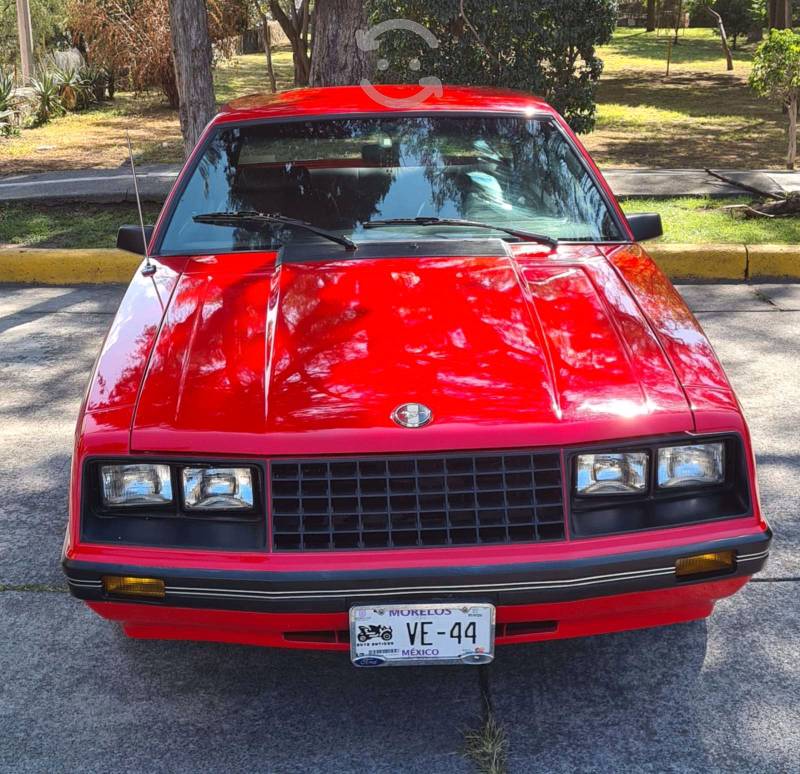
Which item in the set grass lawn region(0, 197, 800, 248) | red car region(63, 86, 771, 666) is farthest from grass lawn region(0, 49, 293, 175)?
red car region(63, 86, 771, 666)

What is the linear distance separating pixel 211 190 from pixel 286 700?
1.92 meters

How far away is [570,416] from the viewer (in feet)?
8.25

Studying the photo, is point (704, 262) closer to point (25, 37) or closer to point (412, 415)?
point (412, 415)

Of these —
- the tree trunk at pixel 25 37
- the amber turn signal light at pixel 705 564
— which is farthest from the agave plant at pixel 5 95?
the amber turn signal light at pixel 705 564

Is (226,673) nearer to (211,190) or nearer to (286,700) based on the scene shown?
(286,700)

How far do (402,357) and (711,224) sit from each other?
591 centimetres

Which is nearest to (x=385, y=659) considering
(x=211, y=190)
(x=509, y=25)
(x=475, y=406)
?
(x=475, y=406)

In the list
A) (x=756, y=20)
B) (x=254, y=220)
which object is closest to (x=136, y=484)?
(x=254, y=220)

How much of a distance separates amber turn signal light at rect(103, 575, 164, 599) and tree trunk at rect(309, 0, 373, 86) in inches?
295

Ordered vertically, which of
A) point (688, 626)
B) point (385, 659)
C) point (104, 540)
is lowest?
point (688, 626)

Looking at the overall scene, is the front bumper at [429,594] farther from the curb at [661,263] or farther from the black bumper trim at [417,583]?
the curb at [661,263]

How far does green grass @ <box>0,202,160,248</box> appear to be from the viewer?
8102 mm

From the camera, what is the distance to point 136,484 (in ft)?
8.41

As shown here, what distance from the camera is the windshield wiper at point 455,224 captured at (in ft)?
11.6
